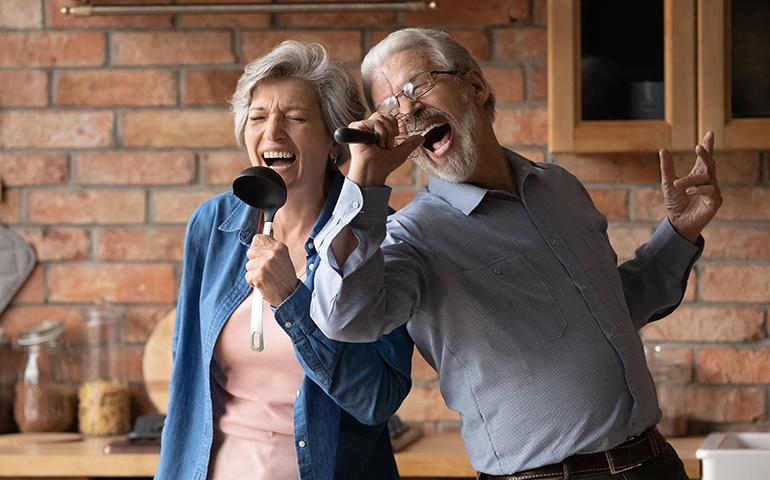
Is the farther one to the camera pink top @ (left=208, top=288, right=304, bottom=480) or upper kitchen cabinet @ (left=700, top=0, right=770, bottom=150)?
upper kitchen cabinet @ (left=700, top=0, right=770, bottom=150)

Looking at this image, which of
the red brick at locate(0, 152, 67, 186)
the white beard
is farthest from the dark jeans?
the red brick at locate(0, 152, 67, 186)

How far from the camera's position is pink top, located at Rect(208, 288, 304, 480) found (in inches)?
71.3

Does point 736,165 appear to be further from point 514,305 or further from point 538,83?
point 514,305

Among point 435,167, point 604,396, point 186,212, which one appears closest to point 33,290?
point 186,212

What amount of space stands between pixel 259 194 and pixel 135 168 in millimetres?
1321

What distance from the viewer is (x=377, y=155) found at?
4.65ft

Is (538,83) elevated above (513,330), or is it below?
above

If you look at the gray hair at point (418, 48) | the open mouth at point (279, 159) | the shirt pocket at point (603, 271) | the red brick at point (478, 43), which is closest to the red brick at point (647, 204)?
the red brick at point (478, 43)

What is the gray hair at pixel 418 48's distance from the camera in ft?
5.74

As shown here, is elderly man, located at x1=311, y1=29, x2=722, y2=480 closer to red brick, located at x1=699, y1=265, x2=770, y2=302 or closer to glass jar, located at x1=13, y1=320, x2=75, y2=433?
red brick, located at x1=699, y1=265, x2=770, y2=302

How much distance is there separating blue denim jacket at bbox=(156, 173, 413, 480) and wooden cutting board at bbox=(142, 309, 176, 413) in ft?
3.38

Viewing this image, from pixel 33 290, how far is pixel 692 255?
1.78m

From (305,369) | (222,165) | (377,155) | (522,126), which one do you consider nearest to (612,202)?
(522,126)

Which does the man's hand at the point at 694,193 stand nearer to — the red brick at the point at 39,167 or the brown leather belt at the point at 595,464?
the brown leather belt at the point at 595,464
